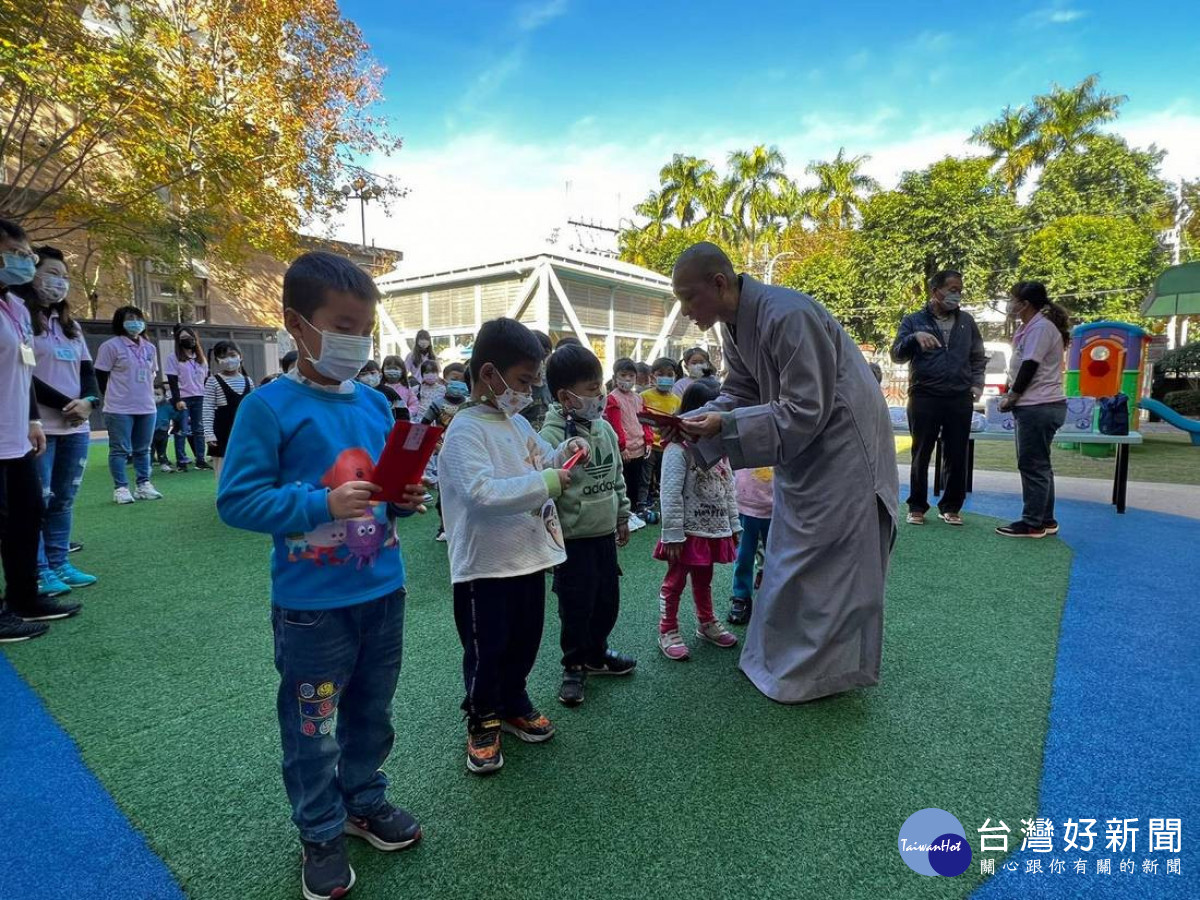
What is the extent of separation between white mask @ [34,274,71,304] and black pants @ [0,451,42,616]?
1032mm

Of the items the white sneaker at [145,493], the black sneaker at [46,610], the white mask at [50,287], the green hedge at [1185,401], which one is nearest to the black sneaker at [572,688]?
the black sneaker at [46,610]

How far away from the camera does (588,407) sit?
2.71 m

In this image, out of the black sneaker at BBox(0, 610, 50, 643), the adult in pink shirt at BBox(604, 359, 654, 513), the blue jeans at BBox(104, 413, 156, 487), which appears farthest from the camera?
the blue jeans at BBox(104, 413, 156, 487)

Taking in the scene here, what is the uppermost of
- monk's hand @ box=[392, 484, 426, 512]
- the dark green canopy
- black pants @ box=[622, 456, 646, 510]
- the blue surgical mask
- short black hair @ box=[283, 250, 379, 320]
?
the dark green canopy

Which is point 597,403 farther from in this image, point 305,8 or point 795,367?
point 305,8

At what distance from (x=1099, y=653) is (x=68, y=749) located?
14.9 ft

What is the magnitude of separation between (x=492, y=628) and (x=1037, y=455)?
5.14m

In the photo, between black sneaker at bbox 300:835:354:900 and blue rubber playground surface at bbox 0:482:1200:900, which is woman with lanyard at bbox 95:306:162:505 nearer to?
blue rubber playground surface at bbox 0:482:1200:900

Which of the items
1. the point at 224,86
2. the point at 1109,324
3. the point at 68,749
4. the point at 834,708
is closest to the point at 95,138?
the point at 224,86

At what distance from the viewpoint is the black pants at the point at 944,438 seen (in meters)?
5.57

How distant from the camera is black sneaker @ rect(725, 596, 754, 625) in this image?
3730 millimetres

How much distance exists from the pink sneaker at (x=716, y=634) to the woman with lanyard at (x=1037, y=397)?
11.2 feet

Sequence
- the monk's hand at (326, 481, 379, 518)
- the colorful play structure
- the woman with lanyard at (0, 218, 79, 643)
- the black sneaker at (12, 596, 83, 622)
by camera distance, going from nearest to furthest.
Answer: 1. the monk's hand at (326, 481, 379, 518)
2. the woman with lanyard at (0, 218, 79, 643)
3. the black sneaker at (12, 596, 83, 622)
4. the colorful play structure

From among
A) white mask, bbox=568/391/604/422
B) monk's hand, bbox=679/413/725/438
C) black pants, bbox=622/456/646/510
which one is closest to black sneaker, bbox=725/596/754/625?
monk's hand, bbox=679/413/725/438
